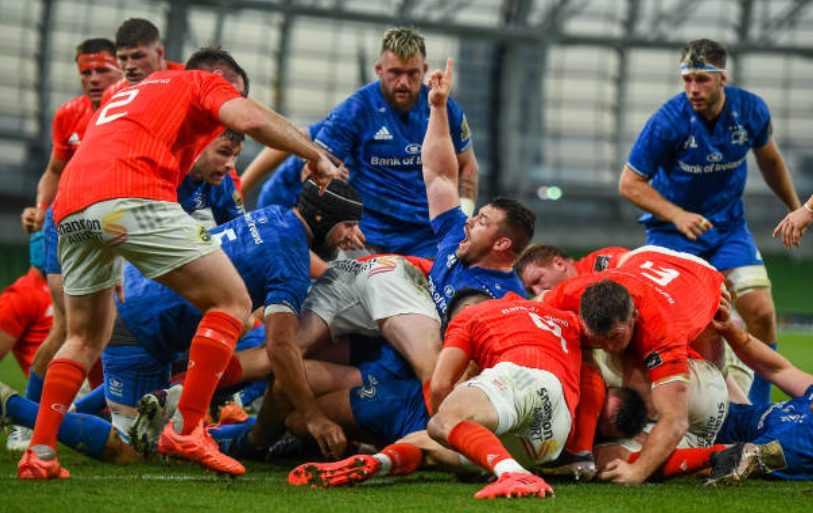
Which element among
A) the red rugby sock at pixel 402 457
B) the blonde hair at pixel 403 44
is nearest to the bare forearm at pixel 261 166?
the blonde hair at pixel 403 44

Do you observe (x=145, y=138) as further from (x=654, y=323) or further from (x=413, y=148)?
(x=413, y=148)

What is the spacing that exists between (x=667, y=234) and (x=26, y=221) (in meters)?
4.89

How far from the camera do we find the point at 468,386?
4.16 m

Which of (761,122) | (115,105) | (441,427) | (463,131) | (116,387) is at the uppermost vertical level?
(761,122)

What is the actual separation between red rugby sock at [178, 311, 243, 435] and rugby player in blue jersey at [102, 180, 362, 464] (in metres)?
0.55

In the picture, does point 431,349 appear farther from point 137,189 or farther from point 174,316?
point 137,189

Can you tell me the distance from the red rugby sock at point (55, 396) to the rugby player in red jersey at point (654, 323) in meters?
2.43

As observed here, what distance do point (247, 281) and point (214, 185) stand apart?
138 centimetres

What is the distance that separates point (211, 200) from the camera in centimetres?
655

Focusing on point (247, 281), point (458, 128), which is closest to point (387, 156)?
point (458, 128)

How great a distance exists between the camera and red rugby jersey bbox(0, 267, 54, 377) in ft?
23.5

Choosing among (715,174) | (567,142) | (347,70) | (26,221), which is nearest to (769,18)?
(567,142)

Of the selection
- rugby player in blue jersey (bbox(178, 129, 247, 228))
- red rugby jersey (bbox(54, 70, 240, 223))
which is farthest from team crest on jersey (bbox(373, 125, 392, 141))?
red rugby jersey (bbox(54, 70, 240, 223))

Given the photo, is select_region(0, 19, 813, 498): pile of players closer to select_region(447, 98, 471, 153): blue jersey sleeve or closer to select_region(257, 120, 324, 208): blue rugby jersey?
select_region(447, 98, 471, 153): blue jersey sleeve
